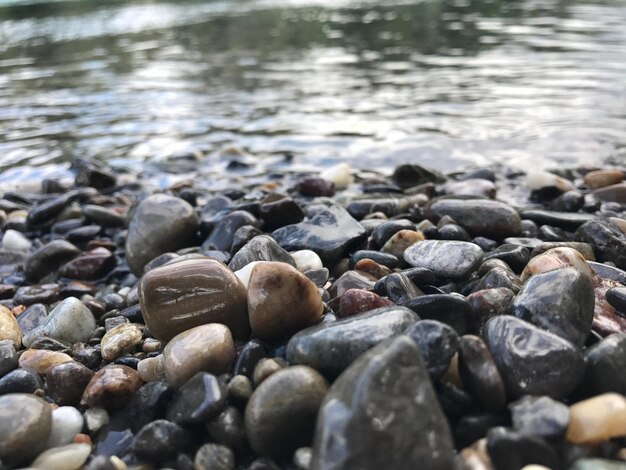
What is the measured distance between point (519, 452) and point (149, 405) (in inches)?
49.7

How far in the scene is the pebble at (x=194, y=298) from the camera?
2326mm

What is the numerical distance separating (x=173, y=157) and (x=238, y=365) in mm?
4791

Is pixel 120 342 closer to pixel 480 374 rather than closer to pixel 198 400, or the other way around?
pixel 198 400

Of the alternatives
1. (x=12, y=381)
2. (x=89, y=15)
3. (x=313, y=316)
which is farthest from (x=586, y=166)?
(x=89, y=15)

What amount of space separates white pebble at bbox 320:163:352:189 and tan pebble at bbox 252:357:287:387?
11.3 ft

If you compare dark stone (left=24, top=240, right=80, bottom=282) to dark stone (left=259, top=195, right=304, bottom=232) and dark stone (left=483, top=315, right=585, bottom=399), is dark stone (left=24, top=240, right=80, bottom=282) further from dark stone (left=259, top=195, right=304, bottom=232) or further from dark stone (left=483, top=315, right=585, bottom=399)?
dark stone (left=483, top=315, right=585, bottom=399)

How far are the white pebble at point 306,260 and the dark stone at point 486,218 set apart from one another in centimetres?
107

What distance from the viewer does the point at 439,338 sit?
69.5 inches

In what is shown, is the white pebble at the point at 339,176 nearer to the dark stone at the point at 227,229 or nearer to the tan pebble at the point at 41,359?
the dark stone at the point at 227,229

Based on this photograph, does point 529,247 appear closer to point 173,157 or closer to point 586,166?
point 586,166

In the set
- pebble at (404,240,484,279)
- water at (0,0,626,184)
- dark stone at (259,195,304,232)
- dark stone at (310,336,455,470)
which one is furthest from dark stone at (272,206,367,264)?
water at (0,0,626,184)

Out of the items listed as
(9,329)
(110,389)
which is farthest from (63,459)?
(9,329)

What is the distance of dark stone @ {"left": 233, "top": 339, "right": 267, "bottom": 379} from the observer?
204cm

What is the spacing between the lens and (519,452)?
1.55m
